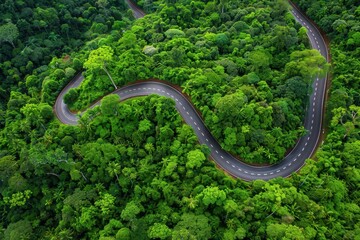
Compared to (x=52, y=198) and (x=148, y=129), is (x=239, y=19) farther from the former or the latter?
(x=52, y=198)

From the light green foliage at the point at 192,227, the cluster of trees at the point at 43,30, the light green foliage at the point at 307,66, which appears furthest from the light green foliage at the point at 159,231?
the cluster of trees at the point at 43,30

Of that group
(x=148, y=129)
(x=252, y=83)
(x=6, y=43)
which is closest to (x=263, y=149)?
(x=252, y=83)

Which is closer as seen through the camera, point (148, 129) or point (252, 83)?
point (148, 129)

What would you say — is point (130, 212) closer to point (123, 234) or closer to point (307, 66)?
point (123, 234)

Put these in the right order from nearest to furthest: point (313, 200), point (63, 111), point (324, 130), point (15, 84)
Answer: point (313, 200)
point (324, 130)
point (63, 111)
point (15, 84)

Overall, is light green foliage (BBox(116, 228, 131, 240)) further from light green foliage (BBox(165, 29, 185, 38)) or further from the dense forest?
light green foliage (BBox(165, 29, 185, 38))

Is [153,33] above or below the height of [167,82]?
above
